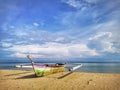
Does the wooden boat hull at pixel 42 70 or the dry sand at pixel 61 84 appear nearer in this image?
the dry sand at pixel 61 84

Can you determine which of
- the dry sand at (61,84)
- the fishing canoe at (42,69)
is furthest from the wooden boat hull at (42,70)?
the dry sand at (61,84)

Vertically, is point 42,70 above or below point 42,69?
below

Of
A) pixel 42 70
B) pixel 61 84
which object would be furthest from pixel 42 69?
pixel 61 84

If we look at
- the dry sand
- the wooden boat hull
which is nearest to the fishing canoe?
the wooden boat hull

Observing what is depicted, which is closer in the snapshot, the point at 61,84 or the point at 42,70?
the point at 61,84

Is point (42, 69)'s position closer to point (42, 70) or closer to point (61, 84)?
point (42, 70)

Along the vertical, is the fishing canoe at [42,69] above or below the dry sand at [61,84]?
above

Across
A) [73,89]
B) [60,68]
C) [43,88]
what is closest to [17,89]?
[43,88]

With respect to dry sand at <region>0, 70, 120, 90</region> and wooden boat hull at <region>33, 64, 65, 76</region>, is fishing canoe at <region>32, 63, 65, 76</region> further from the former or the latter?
dry sand at <region>0, 70, 120, 90</region>

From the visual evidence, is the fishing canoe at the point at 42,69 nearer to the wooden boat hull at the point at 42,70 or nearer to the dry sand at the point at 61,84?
the wooden boat hull at the point at 42,70

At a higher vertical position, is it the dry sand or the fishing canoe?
the fishing canoe

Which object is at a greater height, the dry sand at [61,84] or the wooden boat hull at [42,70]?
the wooden boat hull at [42,70]

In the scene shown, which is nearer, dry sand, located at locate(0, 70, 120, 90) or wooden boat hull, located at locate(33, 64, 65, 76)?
dry sand, located at locate(0, 70, 120, 90)

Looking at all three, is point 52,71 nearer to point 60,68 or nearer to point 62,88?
point 60,68
